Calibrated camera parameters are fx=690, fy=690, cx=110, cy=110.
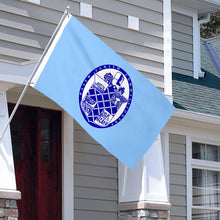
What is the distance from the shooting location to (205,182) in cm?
1153

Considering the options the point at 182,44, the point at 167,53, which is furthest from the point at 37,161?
the point at 182,44

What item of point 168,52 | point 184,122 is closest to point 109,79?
point 168,52

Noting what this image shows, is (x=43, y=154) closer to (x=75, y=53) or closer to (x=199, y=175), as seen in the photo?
(x=75, y=53)

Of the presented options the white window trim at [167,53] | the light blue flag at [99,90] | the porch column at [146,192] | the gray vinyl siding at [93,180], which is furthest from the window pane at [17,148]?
the white window trim at [167,53]

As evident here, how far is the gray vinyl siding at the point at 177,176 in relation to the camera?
10938 millimetres

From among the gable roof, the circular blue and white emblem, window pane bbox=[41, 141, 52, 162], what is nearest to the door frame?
window pane bbox=[41, 141, 52, 162]

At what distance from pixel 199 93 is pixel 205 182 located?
5.95 ft

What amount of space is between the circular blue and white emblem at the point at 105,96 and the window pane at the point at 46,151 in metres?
2.06

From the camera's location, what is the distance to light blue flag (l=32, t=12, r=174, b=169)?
23.8 ft

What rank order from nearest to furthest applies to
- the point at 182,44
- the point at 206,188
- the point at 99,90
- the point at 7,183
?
the point at 99,90 → the point at 7,183 → the point at 206,188 → the point at 182,44

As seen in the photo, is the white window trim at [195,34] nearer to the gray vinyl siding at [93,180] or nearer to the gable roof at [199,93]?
the gable roof at [199,93]

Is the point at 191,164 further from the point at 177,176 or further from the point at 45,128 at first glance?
the point at 45,128

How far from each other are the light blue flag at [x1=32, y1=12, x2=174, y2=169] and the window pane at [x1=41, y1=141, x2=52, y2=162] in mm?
1980

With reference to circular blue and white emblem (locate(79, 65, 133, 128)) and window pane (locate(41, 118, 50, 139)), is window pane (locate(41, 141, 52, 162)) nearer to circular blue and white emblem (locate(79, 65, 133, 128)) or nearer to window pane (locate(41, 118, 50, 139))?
window pane (locate(41, 118, 50, 139))
